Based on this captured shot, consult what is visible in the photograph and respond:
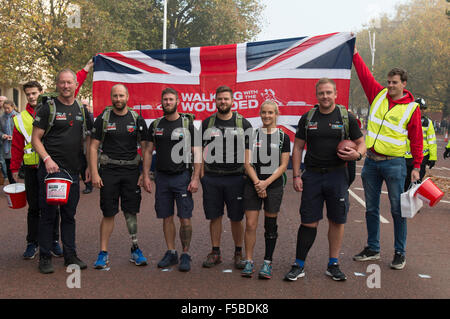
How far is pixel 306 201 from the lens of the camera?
488 centimetres

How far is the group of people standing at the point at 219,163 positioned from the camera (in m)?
4.81

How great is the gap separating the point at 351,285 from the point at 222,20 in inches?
989

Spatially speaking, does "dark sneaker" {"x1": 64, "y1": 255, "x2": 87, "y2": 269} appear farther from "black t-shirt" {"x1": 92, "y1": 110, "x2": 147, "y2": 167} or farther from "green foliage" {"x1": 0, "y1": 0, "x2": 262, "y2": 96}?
"green foliage" {"x1": 0, "y1": 0, "x2": 262, "y2": 96}

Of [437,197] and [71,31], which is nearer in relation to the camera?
[437,197]

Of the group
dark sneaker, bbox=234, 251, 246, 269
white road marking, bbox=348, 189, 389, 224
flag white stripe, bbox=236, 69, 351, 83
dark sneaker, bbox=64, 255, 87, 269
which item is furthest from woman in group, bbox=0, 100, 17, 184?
white road marking, bbox=348, 189, 389, 224

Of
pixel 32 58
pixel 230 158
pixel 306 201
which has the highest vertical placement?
pixel 32 58

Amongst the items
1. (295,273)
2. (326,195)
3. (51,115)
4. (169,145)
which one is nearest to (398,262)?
(326,195)

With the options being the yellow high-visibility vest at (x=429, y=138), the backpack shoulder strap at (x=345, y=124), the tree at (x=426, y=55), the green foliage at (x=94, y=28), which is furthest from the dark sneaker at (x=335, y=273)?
the tree at (x=426, y=55)

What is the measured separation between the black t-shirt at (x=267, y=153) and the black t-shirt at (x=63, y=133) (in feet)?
6.16

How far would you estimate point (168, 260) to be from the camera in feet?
16.7

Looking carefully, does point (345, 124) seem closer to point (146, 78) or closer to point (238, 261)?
point (238, 261)

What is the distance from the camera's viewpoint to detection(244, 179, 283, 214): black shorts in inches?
191
